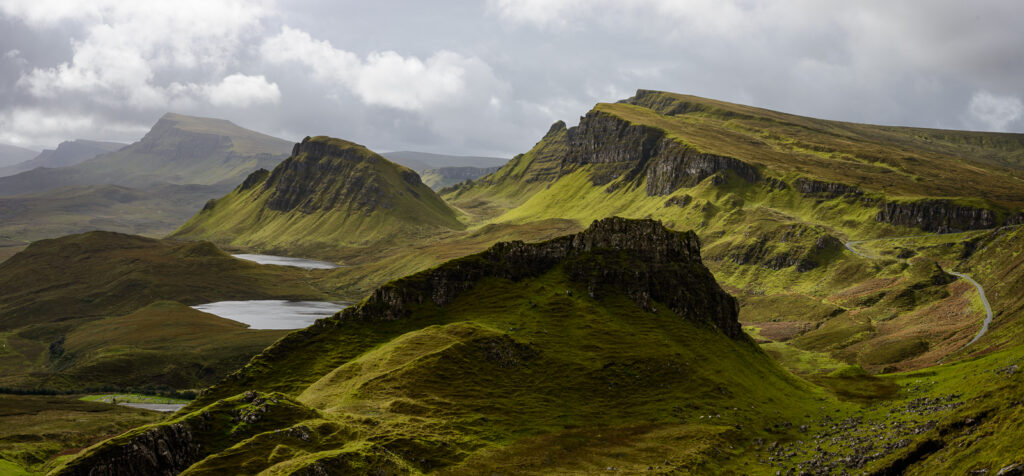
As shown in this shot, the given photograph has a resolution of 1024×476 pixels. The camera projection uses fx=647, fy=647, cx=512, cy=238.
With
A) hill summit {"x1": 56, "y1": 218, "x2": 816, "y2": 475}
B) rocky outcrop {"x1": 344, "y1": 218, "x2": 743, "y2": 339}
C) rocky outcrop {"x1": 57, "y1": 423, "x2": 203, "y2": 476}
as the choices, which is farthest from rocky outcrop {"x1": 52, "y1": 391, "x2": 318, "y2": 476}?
A: rocky outcrop {"x1": 344, "y1": 218, "x2": 743, "y2": 339}

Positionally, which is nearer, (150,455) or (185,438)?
(150,455)

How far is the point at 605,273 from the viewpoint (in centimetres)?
14138

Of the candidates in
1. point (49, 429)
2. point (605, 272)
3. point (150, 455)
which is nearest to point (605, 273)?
point (605, 272)

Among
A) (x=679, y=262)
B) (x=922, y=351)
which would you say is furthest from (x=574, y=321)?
(x=922, y=351)

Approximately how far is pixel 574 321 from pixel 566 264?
19164 mm

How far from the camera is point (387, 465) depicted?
74.2m

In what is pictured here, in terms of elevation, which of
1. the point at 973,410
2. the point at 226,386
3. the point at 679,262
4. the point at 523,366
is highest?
the point at 679,262

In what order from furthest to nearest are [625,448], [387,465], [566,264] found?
[566,264] → [625,448] → [387,465]

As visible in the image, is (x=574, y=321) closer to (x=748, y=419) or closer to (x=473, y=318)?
(x=473, y=318)

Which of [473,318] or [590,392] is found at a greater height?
[473,318]

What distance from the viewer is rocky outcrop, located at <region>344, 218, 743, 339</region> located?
5320 inches

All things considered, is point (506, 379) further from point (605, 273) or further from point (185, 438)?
point (185, 438)

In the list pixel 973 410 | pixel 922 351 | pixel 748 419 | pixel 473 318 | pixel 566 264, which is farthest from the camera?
pixel 922 351

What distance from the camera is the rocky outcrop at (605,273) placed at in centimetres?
13512
